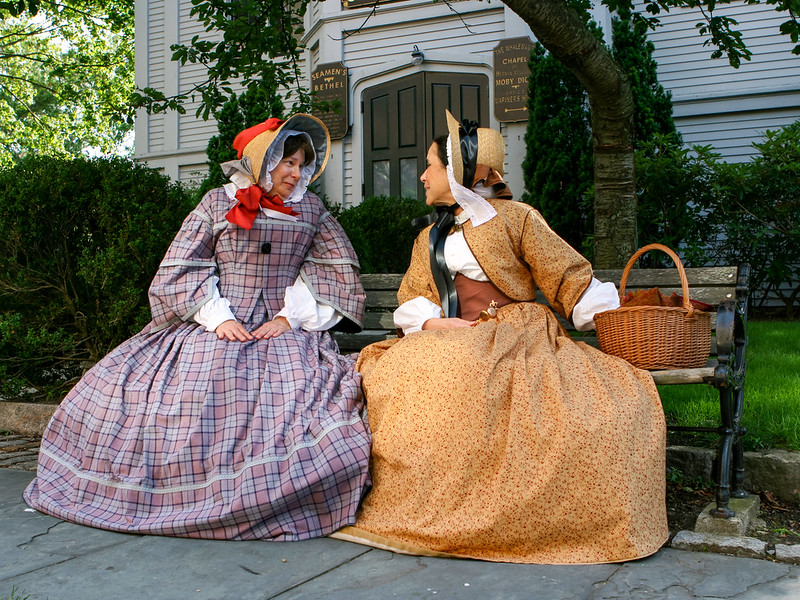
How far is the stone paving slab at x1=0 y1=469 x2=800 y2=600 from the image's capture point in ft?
7.09

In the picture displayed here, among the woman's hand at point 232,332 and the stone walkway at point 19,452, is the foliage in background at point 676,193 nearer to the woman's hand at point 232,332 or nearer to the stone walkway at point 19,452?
the woman's hand at point 232,332

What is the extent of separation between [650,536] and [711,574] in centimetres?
22

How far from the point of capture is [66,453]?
3.13m

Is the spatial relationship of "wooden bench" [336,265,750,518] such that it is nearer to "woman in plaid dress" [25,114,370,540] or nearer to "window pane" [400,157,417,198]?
"woman in plaid dress" [25,114,370,540]

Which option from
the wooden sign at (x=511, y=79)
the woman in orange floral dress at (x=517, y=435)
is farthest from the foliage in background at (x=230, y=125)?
the woman in orange floral dress at (x=517, y=435)

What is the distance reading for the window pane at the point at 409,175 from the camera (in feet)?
31.8

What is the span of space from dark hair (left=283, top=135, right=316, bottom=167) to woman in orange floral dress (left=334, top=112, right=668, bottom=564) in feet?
3.44

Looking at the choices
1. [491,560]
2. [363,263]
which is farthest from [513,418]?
[363,263]

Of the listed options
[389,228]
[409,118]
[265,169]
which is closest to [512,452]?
[265,169]

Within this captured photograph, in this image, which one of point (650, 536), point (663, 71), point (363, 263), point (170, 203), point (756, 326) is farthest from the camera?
point (663, 71)

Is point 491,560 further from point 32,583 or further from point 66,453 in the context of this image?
point 66,453

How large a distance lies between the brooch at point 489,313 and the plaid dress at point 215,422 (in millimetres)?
563

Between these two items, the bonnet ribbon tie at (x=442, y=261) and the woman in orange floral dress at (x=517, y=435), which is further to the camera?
the bonnet ribbon tie at (x=442, y=261)

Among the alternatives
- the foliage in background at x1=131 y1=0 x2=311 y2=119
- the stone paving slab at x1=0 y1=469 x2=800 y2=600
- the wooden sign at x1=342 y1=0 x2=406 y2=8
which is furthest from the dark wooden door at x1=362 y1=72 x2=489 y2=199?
the stone paving slab at x1=0 y1=469 x2=800 y2=600
